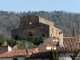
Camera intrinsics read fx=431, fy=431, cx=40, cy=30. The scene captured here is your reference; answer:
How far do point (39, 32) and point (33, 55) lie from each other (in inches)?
1804

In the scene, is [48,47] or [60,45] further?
[48,47]

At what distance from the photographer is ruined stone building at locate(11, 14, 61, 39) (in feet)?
285

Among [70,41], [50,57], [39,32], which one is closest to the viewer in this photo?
[50,57]

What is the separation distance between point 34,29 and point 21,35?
317 cm

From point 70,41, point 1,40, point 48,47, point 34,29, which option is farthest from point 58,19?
point 70,41

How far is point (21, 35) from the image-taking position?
3474 inches

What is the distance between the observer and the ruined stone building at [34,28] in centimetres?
8675

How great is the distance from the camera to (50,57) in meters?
41.0

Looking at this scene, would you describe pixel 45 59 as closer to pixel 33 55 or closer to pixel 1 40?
pixel 33 55

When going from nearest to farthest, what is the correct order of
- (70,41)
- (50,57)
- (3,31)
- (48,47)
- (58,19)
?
1. (50,57)
2. (70,41)
3. (48,47)
4. (3,31)
5. (58,19)

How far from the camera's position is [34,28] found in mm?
89688

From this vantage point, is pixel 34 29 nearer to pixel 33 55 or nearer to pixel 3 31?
pixel 33 55

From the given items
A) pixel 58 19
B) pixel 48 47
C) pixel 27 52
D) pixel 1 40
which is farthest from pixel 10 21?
pixel 27 52

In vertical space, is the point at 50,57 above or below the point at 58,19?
below
